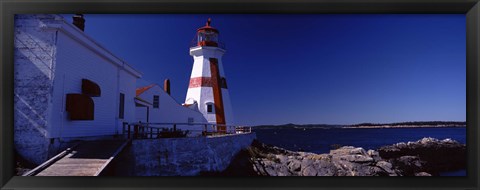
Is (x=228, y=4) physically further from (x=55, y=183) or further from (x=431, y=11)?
(x=55, y=183)

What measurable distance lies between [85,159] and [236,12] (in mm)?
4776

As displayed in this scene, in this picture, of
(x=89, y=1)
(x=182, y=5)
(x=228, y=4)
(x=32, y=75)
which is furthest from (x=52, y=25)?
(x=228, y=4)

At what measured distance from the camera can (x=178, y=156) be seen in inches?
467

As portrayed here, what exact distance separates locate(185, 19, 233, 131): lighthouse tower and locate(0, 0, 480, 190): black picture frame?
526 inches

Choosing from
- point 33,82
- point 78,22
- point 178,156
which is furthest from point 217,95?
point 33,82

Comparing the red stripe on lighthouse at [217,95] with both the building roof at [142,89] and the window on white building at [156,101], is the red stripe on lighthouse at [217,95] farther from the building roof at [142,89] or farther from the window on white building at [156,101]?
the building roof at [142,89]

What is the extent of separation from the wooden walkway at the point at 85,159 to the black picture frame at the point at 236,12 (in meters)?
0.28

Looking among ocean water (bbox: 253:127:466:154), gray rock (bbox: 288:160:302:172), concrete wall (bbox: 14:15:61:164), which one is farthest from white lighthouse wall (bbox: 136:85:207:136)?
ocean water (bbox: 253:127:466:154)

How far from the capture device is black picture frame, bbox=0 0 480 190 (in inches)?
281

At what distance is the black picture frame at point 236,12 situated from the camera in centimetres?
713

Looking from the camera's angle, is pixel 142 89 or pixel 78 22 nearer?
pixel 78 22

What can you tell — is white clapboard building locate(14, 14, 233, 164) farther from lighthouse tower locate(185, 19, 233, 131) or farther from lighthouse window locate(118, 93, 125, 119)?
lighthouse tower locate(185, 19, 233, 131)

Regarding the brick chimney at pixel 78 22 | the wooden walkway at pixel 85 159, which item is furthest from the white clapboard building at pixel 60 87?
the wooden walkway at pixel 85 159

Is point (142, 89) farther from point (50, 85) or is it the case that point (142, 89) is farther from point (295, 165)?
point (50, 85)
